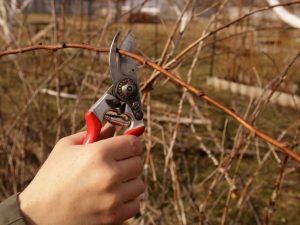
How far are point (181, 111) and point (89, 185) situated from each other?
33.6 inches

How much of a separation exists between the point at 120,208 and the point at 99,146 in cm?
12

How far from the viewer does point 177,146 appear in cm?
A: 347

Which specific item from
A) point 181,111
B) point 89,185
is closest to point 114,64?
point 89,185

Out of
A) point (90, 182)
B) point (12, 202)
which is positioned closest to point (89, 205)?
point (90, 182)

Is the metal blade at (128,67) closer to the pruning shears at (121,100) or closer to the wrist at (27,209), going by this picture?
the pruning shears at (121,100)

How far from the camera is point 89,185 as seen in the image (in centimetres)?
69

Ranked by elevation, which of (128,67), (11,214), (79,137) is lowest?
(11,214)

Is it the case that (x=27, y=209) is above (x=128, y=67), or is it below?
below

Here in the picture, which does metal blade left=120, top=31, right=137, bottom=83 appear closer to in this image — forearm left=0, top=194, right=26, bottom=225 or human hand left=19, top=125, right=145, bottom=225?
human hand left=19, top=125, right=145, bottom=225

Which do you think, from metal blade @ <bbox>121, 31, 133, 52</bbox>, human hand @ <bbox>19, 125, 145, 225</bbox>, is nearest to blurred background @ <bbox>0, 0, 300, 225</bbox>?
metal blade @ <bbox>121, 31, 133, 52</bbox>

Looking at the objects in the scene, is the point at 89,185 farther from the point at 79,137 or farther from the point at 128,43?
the point at 128,43

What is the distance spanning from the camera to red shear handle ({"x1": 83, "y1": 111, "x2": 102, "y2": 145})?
0.78 meters

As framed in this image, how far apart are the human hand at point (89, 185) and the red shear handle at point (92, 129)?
0.05 m

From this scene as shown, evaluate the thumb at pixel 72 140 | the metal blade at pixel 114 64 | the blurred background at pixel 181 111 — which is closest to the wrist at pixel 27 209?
the thumb at pixel 72 140
